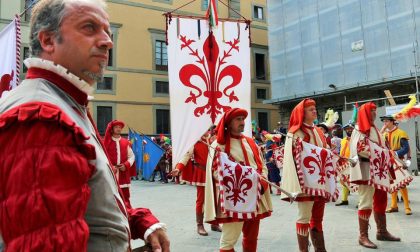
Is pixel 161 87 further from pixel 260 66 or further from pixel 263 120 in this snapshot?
pixel 260 66

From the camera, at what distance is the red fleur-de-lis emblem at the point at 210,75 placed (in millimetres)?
4980

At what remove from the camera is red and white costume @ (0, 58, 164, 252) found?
1.06 metres

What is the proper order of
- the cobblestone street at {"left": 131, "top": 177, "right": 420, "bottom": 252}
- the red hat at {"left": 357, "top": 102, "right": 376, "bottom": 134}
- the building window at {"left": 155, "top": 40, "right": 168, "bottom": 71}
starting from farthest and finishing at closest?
the building window at {"left": 155, "top": 40, "right": 168, "bottom": 71}, the red hat at {"left": 357, "top": 102, "right": 376, "bottom": 134}, the cobblestone street at {"left": 131, "top": 177, "right": 420, "bottom": 252}

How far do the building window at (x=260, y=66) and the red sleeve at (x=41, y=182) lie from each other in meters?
32.8

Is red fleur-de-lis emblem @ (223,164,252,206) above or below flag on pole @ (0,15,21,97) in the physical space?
below

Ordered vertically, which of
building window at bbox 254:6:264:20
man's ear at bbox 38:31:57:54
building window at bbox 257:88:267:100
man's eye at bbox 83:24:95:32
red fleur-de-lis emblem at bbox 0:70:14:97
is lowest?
man's ear at bbox 38:31:57:54

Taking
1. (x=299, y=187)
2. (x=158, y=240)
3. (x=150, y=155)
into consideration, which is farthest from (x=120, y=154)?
(x=150, y=155)

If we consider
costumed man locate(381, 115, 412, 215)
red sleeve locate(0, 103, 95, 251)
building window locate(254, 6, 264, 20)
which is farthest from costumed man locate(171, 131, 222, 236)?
building window locate(254, 6, 264, 20)

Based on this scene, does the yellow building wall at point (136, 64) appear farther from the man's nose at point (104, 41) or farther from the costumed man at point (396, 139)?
the man's nose at point (104, 41)

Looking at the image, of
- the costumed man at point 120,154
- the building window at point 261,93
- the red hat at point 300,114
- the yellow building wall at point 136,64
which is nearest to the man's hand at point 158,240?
the red hat at point 300,114

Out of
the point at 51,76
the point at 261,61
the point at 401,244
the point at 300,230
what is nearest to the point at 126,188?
the point at 300,230

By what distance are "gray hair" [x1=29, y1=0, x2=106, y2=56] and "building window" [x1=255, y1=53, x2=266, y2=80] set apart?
32463mm

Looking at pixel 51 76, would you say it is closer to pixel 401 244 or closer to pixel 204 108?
pixel 204 108

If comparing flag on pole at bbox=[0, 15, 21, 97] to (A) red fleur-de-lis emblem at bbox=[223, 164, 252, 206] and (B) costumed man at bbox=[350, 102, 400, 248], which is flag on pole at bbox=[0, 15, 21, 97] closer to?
(A) red fleur-de-lis emblem at bbox=[223, 164, 252, 206]
